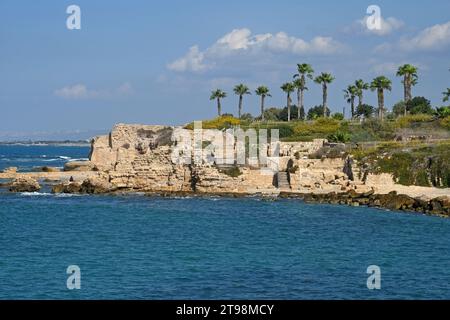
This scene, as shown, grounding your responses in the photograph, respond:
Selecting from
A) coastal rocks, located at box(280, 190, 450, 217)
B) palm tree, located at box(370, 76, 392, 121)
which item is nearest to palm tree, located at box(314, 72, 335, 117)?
palm tree, located at box(370, 76, 392, 121)

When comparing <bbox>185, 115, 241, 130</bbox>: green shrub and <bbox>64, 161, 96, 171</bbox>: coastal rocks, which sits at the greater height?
<bbox>185, 115, 241, 130</bbox>: green shrub

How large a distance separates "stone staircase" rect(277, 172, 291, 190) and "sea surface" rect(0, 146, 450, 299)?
5717mm

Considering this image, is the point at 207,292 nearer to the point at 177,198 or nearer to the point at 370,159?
the point at 177,198

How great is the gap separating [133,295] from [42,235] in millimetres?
16227

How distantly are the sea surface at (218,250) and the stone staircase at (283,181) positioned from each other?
5717 mm

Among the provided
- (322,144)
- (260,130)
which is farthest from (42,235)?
(260,130)

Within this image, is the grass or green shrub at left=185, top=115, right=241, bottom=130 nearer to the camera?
the grass

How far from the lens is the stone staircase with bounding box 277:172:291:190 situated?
60500 millimetres

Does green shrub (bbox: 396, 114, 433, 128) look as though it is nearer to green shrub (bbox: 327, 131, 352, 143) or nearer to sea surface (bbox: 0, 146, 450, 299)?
green shrub (bbox: 327, 131, 352, 143)

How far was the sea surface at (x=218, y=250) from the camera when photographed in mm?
26531

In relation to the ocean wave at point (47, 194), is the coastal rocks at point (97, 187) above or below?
above

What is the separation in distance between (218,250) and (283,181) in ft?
87.9

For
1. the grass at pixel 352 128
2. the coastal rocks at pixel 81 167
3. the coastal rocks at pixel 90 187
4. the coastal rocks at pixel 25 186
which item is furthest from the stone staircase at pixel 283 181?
the coastal rocks at pixel 81 167

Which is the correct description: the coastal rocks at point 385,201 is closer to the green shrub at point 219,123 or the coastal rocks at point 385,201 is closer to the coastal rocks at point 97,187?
the coastal rocks at point 97,187
